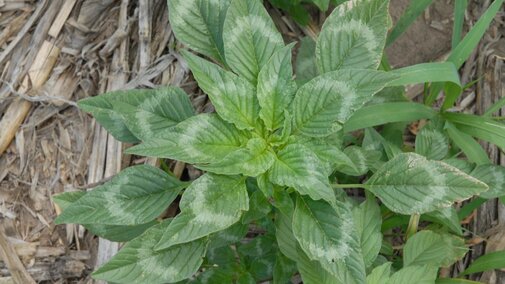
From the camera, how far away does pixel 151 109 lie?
1.91m

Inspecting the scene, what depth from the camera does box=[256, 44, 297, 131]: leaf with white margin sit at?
5.61ft

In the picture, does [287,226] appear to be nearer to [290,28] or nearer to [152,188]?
[152,188]

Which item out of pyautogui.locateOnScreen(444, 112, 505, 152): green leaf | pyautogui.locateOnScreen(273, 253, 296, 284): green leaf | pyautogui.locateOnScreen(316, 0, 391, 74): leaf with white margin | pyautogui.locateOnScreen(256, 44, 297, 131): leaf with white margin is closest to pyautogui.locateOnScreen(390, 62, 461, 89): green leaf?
pyautogui.locateOnScreen(444, 112, 505, 152): green leaf

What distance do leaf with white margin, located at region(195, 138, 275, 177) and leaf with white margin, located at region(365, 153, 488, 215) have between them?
417 mm

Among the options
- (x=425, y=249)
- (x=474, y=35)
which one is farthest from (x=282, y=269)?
(x=474, y=35)

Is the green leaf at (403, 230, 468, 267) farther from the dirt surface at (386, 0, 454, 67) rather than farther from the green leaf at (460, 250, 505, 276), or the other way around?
the dirt surface at (386, 0, 454, 67)

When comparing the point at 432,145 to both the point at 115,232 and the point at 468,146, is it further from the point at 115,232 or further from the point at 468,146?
the point at 115,232

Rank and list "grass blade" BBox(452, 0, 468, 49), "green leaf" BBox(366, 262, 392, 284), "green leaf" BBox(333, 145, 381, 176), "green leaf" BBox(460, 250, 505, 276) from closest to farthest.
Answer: "green leaf" BBox(366, 262, 392, 284)
"green leaf" BBox(333, 145, 381, 176)
"green leaf" BBox(460, 250, 505, 276)
"grass blade" BBox(452, 0, 468, 49)

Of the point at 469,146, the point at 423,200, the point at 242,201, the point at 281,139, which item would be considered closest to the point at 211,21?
the point at 281,139

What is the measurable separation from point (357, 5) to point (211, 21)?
48cm

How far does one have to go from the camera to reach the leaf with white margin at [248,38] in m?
1.79

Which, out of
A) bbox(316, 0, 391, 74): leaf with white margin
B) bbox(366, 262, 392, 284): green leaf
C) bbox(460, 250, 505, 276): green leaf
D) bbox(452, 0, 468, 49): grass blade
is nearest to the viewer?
bbox(316, 0, 391, 74): leaf with white margin

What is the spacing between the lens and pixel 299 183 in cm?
162

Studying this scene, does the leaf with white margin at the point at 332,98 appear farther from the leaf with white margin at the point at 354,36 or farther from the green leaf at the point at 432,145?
the green leaf at the point at 432,145
